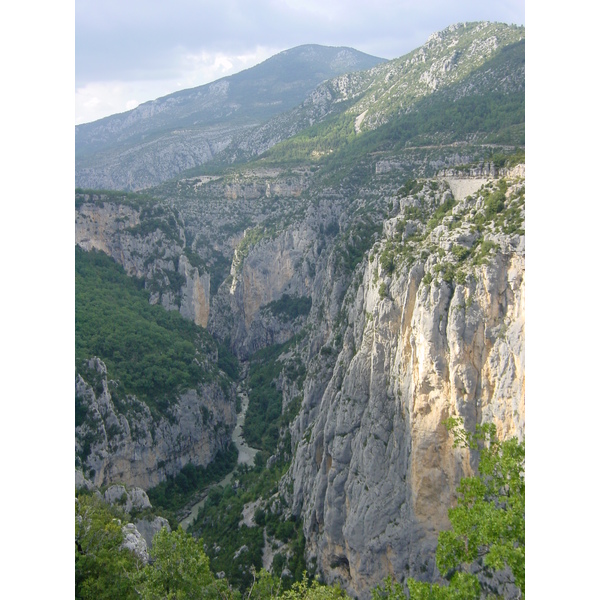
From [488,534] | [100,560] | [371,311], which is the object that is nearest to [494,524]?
[488,534]

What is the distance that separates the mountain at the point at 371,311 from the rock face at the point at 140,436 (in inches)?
38.3

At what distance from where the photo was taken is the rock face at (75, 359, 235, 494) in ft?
145

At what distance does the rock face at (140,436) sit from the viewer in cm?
4431

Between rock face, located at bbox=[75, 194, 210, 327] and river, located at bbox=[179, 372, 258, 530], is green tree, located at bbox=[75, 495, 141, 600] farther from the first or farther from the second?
rock face, located at bbox=[75, 194, 210, 327]

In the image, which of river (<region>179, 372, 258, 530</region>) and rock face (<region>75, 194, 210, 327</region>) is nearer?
river (<region>179, 372, 258, 530</region>)

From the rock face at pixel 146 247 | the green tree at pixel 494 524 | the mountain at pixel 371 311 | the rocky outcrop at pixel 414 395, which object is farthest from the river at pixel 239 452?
the green tree at pixel 494 524

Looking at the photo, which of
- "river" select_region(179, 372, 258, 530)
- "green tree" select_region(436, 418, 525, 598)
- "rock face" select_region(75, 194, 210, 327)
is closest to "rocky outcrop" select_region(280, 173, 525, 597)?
"green tree" select_region(436, 418, 525, 598)

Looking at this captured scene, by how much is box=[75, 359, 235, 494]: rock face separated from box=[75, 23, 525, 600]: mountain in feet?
3.19

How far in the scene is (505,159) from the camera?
103ft

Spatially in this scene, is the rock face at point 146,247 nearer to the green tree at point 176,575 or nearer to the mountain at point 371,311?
the mountain at point 371,311

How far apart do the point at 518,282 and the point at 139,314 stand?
4974 centimetres

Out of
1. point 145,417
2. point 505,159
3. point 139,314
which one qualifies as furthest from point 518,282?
point 139,314

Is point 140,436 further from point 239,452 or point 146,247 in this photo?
point 146,247
